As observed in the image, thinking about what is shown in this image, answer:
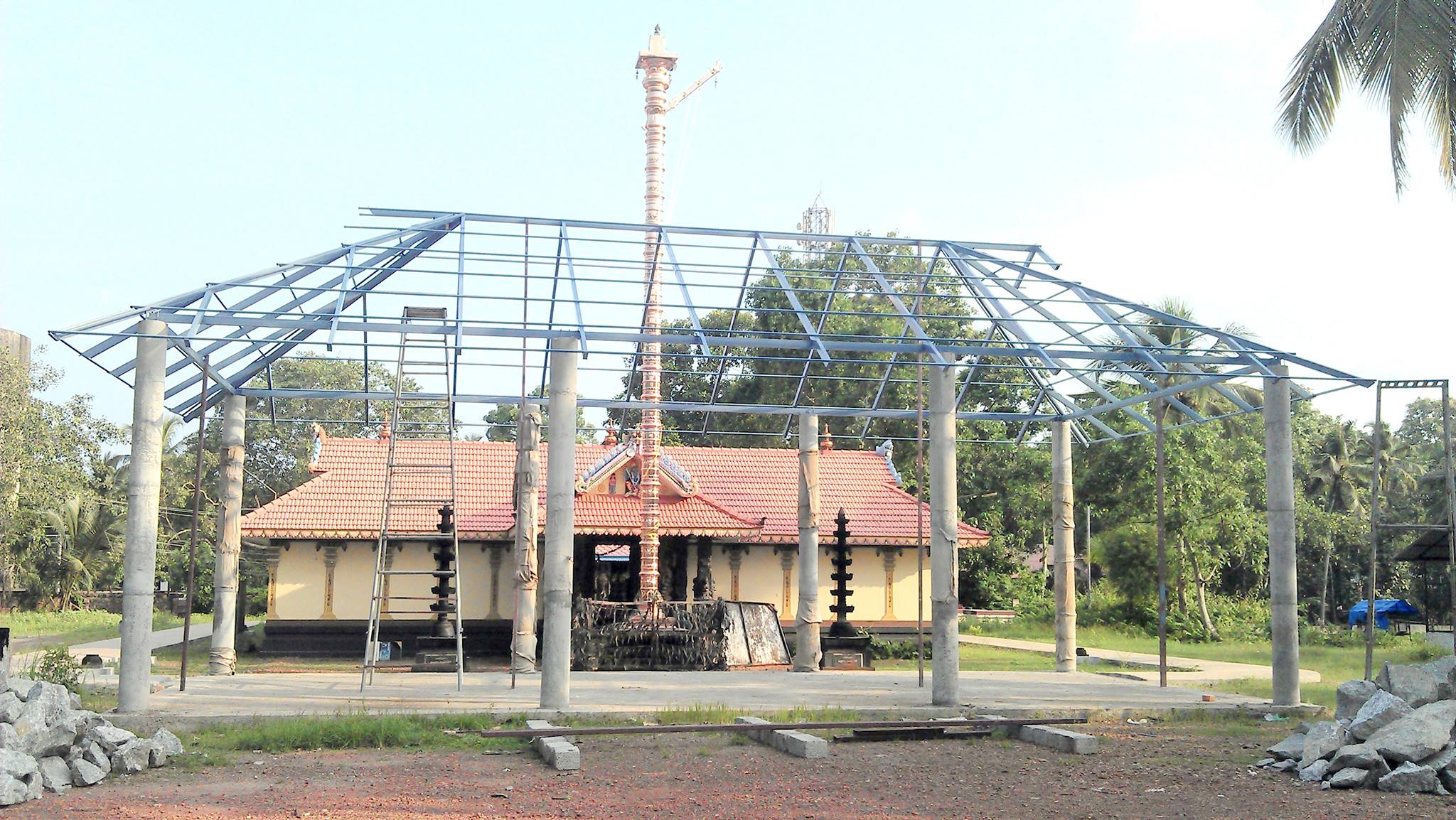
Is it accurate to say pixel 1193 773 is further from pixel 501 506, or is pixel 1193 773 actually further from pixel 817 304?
pixel 817 304

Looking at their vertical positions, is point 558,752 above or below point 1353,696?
below

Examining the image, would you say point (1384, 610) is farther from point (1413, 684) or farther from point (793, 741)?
point (793, 741)

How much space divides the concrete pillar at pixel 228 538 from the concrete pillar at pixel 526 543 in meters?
4.08

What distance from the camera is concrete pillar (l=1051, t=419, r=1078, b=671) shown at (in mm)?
19219

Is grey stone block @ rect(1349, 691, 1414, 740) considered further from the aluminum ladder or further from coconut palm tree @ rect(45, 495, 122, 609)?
coconut palm tree @ rect(45, 495, 122, 609)

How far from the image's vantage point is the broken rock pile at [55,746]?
29.6ft

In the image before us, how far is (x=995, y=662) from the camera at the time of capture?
2342cm

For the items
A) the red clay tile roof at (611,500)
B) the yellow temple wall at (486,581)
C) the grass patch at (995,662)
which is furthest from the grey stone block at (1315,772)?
the yellow temple wall at (486,581)

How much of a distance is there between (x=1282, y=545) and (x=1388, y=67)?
686 cm

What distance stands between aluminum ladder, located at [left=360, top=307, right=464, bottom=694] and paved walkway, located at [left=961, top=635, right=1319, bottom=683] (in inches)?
414

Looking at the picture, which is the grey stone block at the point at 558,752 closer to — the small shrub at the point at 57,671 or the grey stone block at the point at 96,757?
the grey stone block at the point at 96,757

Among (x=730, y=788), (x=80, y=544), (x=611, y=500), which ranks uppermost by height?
(x=611, y=500)

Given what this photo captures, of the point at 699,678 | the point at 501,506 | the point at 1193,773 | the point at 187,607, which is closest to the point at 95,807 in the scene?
the point at 187,607

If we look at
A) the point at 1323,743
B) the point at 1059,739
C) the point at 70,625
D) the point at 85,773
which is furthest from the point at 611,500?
the point at 70,625
